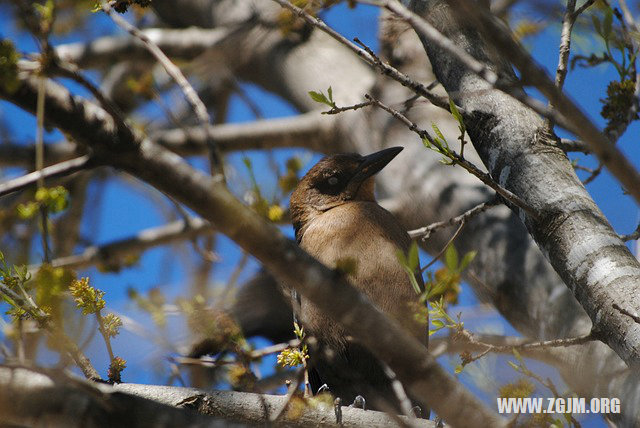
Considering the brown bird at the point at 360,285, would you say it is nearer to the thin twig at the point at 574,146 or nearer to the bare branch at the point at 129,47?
the thin twig at the point at 574,146

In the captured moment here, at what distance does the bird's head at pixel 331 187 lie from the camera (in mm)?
4610

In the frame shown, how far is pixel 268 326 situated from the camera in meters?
4.64

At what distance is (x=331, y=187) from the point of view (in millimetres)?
4719

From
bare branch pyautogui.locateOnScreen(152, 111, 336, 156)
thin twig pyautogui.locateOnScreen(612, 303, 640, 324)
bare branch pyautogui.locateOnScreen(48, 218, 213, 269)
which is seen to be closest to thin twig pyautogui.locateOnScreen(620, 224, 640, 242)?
thin twig pyautogui.locateOnScreen(612, 303, 640, 324)

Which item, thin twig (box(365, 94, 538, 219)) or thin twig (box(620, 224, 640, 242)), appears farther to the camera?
thin twig (box(620, 224, 640, 242))

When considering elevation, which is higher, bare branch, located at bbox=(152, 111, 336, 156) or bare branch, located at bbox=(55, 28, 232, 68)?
bare branch, located at bbox=(55, 28, 232, 68)

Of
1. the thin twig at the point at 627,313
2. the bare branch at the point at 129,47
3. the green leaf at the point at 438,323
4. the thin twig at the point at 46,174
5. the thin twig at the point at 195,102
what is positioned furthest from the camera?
the bare branch at the point at 129,47

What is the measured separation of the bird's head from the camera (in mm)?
4610

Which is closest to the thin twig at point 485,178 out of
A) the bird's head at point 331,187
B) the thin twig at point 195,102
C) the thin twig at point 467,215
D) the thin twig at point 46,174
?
the thin twig at point 467,215

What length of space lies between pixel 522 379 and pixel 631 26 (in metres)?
1.61

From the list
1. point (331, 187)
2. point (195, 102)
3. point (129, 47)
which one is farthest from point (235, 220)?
point (129, 47)

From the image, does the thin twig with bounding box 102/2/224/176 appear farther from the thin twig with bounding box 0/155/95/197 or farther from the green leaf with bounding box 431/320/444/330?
the green leaf with bounding box 431/320/444/330

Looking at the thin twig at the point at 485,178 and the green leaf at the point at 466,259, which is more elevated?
the thin twig at the point at 485,178

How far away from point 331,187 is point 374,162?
42cm
